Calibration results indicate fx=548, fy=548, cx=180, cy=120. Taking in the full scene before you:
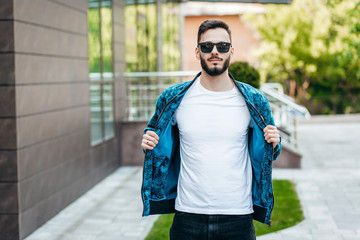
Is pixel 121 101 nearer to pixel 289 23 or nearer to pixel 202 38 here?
pixel 202 38

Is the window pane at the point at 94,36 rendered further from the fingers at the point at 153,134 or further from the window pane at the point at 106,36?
the fingers at the point at 153,134

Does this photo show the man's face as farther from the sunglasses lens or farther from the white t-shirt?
the white t-shirt

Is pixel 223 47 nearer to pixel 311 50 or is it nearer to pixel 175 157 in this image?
pixel 175 157

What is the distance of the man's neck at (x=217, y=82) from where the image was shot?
313cm

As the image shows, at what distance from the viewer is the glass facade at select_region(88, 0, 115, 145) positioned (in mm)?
9977

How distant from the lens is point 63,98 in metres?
8.05

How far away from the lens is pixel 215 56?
306 centimetres

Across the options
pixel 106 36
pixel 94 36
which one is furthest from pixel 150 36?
pixel 94 36

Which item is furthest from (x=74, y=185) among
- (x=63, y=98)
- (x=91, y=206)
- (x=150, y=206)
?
(x=150, y=206)

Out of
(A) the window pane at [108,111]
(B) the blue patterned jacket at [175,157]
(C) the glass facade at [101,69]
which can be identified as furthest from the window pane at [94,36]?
(B) the blue patterned jacket at [175,157]

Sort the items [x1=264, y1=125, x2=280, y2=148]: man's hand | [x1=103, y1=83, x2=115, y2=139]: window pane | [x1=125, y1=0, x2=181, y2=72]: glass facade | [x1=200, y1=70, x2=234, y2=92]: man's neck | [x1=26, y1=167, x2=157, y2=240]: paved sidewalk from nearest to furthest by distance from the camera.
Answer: [x1=264, y1=125, x2=280, y2=148]: man's hand < [x1=200, y1=70, x2=234, y2=92]: man's neck < [x1=26, y1=167, x2=157, y2=240]: paved sidewalk < [x1=103, y1=83, x2=115, y2=139]: window pane < [x1=125, y1=0, x2=181, y2=72]: glass facade

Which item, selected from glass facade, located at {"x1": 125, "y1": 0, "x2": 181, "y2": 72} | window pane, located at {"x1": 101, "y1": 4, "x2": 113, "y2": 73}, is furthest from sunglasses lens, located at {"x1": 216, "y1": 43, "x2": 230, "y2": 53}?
glass facade, located at {"x1": 125, "y1": 0, "x2": 181, "y2": 72}

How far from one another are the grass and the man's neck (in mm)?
3677

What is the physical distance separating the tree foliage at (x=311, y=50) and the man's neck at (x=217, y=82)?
68.1ft
